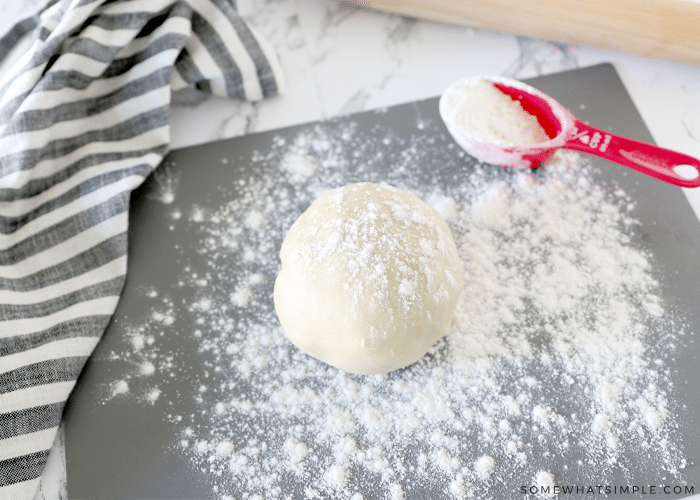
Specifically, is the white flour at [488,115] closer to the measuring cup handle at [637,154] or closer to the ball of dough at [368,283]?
the measuring cup handle at [637,154]

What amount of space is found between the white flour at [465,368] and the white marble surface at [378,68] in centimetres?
19

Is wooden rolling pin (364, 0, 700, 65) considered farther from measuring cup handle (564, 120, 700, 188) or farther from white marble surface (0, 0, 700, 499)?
measuring cup handle (564, 120, 700, 188)

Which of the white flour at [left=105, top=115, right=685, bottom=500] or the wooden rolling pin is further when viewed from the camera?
the wooden rolling pin

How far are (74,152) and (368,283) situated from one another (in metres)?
0.64

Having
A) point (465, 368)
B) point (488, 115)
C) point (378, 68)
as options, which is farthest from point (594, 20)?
point (465, 368)

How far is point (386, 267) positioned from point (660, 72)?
80 centimetres

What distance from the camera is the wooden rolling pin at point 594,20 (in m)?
0.96

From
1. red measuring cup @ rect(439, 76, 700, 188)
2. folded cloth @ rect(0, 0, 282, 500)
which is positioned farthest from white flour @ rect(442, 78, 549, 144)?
folded cloth @ rect(0, 0, 282, 500)

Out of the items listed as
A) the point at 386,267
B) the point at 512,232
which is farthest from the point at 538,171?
the point at 386,267

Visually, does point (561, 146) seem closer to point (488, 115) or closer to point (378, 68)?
point (488, 115)

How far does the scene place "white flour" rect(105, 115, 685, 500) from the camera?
0.78 m

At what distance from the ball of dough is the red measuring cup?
0.22 metres

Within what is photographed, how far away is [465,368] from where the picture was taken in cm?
84

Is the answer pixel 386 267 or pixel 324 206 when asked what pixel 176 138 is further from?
pixel 386 267
